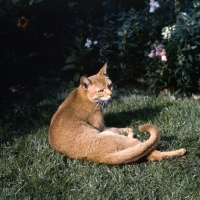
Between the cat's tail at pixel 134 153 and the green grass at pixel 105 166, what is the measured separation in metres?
0.10

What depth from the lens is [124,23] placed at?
598 cm

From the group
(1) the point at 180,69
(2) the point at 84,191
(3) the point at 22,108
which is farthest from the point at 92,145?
(1) the point at 180,69

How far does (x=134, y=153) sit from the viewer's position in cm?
370

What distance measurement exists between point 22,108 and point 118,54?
1650mm

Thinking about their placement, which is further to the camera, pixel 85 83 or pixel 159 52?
pixel 159 52

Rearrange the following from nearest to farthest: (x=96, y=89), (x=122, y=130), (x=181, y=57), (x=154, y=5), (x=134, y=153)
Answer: (x=134, y=153) < (x=96, y=89) < (x=122, y=130) < (x=181, y=57) < (x=154, y=5)

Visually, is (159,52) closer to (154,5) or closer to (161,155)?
(154,5)

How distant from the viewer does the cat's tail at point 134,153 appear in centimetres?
370

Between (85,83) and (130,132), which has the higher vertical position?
(85,83)

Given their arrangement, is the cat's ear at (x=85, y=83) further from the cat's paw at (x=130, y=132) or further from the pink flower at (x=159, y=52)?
the pink flower at (x=159, y=52)

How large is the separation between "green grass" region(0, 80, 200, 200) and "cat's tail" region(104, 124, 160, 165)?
10 centimetres

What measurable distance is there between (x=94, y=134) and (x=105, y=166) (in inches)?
13.3

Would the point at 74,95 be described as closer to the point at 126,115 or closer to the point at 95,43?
the point at 126,115

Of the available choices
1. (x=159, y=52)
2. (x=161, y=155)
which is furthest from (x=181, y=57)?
(x=161, y=155)
